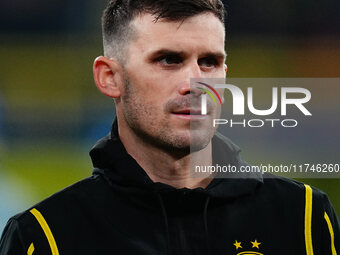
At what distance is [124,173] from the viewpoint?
132 centimetres

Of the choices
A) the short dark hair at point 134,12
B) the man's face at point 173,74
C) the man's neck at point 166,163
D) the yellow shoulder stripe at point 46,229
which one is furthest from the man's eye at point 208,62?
the yellow shoulder stripe at point 46,229

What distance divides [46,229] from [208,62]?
0.54 meters

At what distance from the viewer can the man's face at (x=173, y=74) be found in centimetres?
127

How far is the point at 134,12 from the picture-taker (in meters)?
1.35

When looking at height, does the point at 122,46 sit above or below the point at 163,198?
above

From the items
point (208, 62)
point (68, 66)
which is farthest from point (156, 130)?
point (68, 66)

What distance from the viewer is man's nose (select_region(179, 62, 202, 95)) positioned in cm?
126

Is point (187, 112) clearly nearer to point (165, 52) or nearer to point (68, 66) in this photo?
point (165, 52)

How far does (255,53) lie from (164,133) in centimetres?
270

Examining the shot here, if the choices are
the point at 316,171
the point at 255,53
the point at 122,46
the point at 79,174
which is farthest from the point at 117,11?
→ the point at 255,53

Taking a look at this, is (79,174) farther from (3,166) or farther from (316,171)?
(316,171)

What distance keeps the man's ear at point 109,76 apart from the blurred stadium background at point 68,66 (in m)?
2.15

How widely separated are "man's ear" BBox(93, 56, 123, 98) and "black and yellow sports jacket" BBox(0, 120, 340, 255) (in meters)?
0.11

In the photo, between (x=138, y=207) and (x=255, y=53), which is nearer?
(x=138, y=207)
